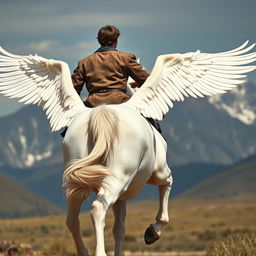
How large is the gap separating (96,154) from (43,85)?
208cm

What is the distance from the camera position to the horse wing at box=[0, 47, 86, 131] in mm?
11602

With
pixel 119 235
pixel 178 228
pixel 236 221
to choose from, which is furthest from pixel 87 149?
pixel 236 221

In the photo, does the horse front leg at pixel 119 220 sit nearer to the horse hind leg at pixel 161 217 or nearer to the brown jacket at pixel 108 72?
the horse hind leg at pixel 161 217

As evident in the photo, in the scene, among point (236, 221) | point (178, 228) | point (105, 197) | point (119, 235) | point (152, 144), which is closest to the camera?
point (105, 197)

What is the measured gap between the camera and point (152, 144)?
11.1 m

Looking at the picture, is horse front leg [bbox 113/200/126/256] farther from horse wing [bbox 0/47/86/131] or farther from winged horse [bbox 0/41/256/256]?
horse wing [bbox 0/47/86/131]

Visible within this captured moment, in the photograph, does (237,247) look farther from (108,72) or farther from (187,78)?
(108,72)

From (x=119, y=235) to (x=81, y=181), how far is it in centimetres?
184

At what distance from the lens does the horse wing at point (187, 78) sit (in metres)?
11.6

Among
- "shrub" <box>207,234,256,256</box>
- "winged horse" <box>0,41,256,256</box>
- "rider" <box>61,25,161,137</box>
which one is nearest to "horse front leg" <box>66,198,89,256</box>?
"winged horse" <box>0,41,256,256</box>

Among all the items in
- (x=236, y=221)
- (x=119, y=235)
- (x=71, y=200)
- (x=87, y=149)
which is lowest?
(x=236, y=221)

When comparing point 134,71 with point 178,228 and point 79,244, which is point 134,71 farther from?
point 178,228

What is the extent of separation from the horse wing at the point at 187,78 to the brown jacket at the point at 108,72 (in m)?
0.24

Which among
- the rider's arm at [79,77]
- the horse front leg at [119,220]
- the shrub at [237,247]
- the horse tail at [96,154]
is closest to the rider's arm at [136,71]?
the rider's arm at [79,77]
